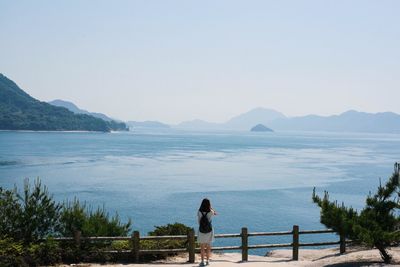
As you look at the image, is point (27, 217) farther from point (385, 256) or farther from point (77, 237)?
point (385, 256)

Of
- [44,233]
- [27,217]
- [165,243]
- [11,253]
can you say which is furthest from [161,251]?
[11,253]

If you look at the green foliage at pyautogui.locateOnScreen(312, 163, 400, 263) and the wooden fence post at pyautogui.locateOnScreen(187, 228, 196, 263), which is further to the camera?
the wooden fence post at pyautogui.locateOnScreen(187, 228, 196, 263)

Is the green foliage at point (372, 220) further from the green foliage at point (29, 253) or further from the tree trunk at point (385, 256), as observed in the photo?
the green foliage at point (29, 253)

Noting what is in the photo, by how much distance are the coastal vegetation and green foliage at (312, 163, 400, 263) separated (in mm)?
5359

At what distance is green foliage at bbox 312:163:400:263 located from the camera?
44.1 feet

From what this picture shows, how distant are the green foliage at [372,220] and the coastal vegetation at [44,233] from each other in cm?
536

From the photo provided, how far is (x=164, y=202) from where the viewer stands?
58938 mm

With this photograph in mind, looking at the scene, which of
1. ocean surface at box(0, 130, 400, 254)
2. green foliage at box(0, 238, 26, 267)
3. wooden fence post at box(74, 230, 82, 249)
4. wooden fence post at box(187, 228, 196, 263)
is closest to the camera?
green foliage at box(0, 238, 26, 267)

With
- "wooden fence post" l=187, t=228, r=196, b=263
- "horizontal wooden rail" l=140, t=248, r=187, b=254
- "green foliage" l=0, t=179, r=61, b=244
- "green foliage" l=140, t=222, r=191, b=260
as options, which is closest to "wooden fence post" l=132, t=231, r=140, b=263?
"horizontal wooden rail" l=140, t=248, r=187, b=254

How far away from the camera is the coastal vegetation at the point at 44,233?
1359 centimetres

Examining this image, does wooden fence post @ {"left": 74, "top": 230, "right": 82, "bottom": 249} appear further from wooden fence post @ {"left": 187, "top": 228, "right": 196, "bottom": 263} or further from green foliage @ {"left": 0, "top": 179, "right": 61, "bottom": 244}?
wooden fence post @ {"left": 187, "top": 228, "right": 196, "bottom": 263}

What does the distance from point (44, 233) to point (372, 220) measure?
32.4ft

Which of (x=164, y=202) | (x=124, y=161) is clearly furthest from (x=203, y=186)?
(x=124, y=161)

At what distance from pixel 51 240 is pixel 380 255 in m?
9.93
